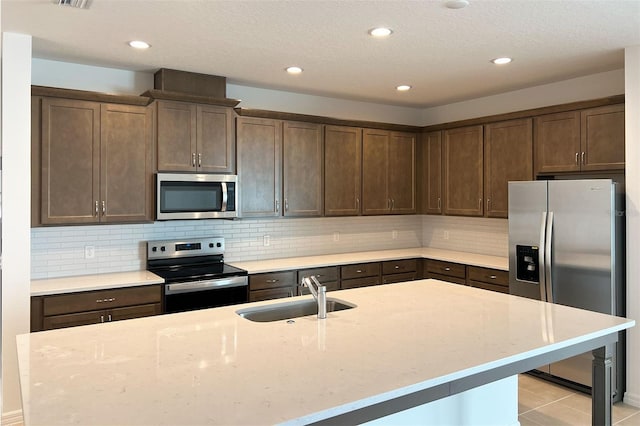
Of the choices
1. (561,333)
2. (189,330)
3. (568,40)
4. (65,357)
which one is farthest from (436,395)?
(568,40)

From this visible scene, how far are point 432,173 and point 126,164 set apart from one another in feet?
11.1

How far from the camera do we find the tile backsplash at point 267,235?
4035mm

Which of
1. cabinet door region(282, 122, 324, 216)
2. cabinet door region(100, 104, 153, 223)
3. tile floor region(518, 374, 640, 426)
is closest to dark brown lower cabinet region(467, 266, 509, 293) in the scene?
tile floor region(518, 374, 640, 426)

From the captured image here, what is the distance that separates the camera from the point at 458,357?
1.91 metres

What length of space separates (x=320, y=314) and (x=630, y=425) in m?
2.44

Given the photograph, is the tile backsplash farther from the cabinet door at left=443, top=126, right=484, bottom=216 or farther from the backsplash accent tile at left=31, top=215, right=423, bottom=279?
the cabinet door at left=443, top=126, right=484, bottom=216

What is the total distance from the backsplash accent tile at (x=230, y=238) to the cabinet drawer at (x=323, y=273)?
1.99ft

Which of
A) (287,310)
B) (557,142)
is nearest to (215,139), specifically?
(287,310)

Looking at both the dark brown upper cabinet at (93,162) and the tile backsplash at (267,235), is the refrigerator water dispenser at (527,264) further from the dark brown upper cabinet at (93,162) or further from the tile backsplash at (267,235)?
the dark brown upper cabinet at (93,162)

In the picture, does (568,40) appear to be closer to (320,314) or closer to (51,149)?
(320,314)

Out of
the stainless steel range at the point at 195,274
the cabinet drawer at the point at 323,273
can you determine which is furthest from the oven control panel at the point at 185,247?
the cabinet drawer at the point at 323,273

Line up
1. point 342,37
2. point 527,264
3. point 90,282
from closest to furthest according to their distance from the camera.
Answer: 1. point 342,37
2. point 90,282
3. point 527,264

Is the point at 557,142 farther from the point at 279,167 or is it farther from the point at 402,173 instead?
the point at 279,167

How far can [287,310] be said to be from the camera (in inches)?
112
